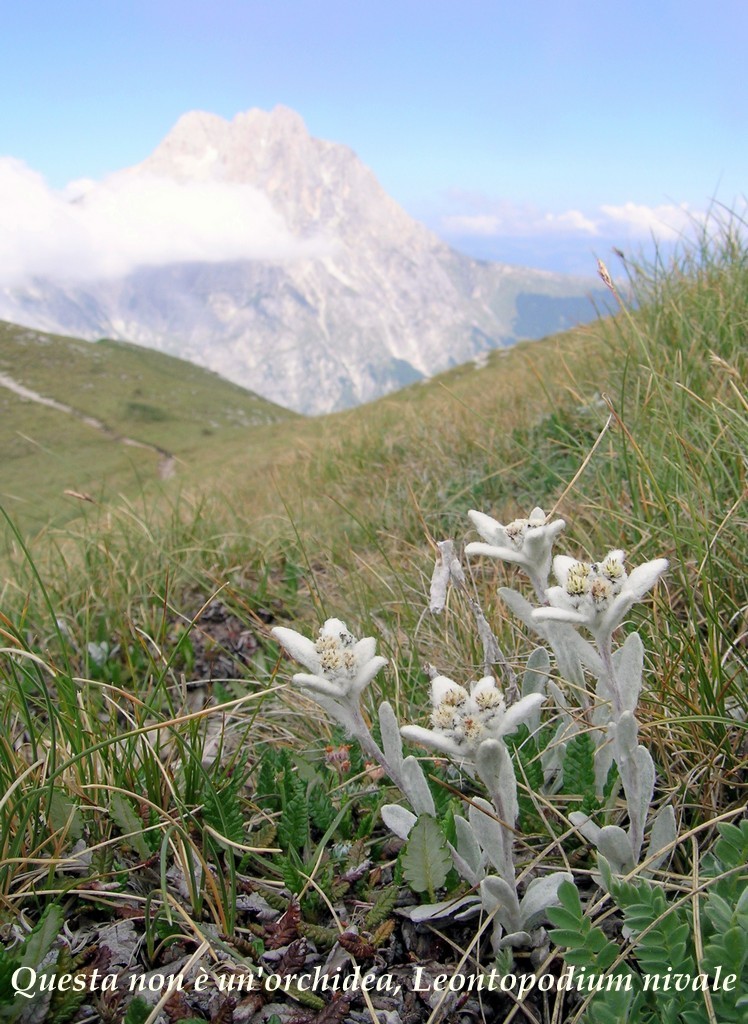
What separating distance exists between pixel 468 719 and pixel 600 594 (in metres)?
0.41

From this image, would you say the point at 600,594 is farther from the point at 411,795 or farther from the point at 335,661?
the point at 411,795

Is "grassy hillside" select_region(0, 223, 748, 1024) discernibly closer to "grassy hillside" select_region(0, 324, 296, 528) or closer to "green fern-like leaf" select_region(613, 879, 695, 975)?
"green fern-like leaf" select_region(613, 879, 695, 975)

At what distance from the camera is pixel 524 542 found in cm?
187

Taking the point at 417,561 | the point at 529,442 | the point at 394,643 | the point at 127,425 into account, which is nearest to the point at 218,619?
the point at 417,561

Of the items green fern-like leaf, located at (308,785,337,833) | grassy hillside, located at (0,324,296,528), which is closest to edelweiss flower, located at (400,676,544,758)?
green fern-like leaf, located at (308,785,337,833)

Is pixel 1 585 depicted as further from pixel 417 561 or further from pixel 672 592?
pixel 672 592

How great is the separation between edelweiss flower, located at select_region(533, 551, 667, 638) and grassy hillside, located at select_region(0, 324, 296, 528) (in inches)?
2943

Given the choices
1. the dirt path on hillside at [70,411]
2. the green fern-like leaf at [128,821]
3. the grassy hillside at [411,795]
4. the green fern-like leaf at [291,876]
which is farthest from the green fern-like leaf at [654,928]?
the dirt path on hillside at [70,411]

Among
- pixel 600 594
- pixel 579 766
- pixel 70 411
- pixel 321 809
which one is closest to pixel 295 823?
pixel 321 809

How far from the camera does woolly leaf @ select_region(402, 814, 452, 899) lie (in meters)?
1.72

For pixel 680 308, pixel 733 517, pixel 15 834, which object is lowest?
pixel 15 834

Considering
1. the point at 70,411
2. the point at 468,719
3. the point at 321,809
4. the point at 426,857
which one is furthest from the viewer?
the point at 70,411

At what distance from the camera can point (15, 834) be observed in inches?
76.7

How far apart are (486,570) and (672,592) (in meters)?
1.17
